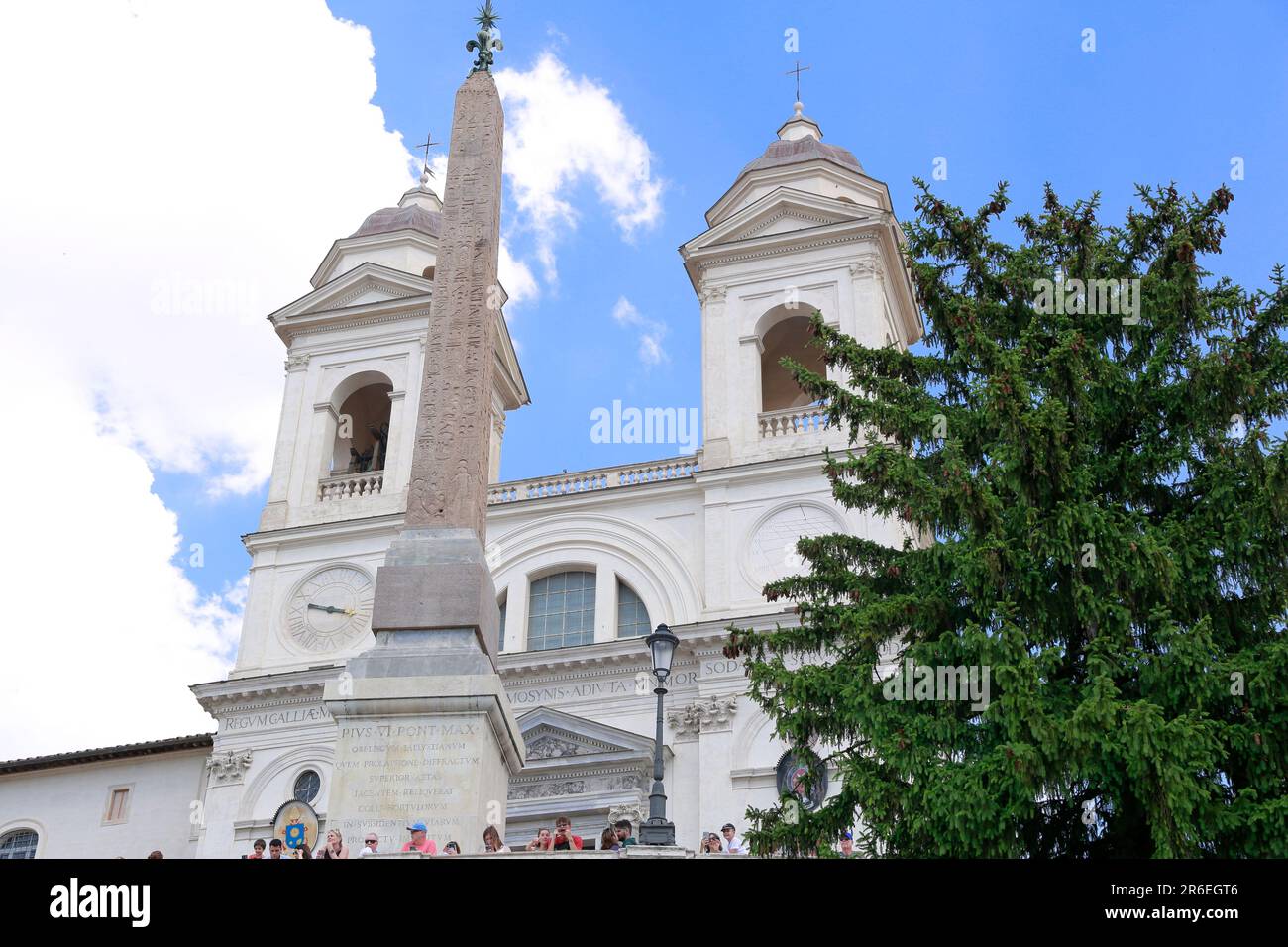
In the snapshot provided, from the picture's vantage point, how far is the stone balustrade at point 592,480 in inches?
1242

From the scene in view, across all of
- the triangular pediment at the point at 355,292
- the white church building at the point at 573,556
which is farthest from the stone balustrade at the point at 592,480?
the triangular pediment at the point at 355,292

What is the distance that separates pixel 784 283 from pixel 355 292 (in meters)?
10.7

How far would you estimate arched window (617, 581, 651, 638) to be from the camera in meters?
30.4

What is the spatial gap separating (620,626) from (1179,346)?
16992mm

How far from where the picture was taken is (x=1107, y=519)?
1376cm

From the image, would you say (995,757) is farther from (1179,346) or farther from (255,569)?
(255,569)

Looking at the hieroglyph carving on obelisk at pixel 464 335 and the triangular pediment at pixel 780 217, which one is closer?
the hieroglyph carving on obelisk at pixel 464 335

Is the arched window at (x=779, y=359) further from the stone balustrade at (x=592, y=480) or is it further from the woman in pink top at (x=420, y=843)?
the woman in pink top at (x=420, y=843)

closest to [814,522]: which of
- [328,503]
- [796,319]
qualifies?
[796,319]

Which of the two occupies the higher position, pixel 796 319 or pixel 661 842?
pixel 796 319

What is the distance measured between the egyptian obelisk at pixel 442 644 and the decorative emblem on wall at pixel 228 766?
1549cm

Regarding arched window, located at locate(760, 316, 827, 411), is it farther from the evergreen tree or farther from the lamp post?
the lamp post

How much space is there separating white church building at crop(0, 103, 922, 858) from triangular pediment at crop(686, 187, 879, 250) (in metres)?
0.06
